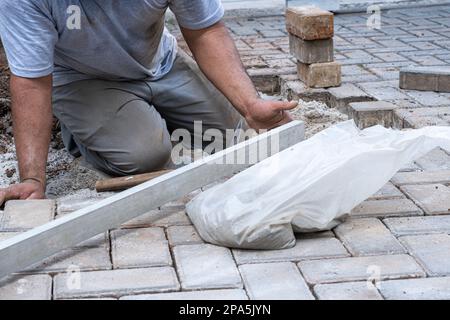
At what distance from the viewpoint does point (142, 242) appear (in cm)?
295

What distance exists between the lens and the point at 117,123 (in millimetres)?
3871

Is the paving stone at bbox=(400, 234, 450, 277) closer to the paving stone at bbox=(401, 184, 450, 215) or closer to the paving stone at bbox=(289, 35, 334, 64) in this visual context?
the paving stone at bbox=(401, 184, 450, 215)

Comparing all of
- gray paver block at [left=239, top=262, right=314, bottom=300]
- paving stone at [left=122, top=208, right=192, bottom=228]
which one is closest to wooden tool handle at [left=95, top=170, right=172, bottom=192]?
paving stone at [left=122, top=208, right=192, bottom=228]

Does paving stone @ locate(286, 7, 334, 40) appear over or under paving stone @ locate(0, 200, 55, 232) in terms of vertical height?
over

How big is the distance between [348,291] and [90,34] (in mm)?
1687

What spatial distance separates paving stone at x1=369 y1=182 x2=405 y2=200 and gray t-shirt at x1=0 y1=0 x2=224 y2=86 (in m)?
1.05

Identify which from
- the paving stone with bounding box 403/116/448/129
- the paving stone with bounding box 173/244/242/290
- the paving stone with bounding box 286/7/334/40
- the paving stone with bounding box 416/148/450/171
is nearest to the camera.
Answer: the paving stone with bounding box 173/244/242/290

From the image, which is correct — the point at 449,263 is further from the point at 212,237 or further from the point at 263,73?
the point at 263,73

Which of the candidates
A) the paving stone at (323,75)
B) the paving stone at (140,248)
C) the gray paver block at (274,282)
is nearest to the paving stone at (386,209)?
the gray paver block at (274,282)

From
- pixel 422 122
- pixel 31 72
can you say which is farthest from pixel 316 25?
pixel 31 72

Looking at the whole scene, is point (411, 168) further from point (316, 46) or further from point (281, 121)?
point (316, 46)

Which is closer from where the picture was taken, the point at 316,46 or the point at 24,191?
the point at 24,191

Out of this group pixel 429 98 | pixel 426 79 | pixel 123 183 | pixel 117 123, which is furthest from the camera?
pixel 426 79

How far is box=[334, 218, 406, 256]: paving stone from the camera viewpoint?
282 centimetres
